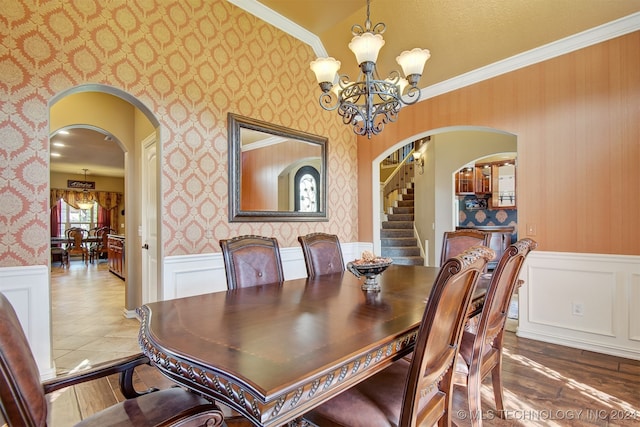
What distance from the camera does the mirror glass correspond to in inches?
124

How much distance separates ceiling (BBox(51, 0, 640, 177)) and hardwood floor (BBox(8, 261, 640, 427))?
2.98m

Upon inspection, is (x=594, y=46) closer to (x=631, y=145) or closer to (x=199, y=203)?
(x=631, y=145)

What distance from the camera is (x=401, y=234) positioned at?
700 centimetres

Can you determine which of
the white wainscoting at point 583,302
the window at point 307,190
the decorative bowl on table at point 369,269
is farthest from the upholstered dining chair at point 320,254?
the white wainscoting at point 583,302

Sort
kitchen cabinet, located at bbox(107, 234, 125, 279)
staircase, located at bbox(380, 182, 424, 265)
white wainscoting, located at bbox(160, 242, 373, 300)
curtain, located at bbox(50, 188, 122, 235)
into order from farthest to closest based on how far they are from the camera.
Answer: curtain, located at bbox(50, 188, 122, 235) < staircase, located at bbox(380, 182, 424, 265) < kitchen cabinet, located at bbox(107, 234, 125, 279) < white wainscoting, located at bbox(160, 242, 373, 300)

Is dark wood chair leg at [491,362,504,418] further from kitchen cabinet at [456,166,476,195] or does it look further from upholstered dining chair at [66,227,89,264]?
upholstered dining chair at [66,227,89,264]

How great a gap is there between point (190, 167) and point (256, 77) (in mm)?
1265

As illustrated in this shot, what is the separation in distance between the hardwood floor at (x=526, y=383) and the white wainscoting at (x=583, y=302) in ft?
0.45

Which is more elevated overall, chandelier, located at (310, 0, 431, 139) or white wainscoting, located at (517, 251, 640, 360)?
chandelier, located at (310, 0, 431, 139)

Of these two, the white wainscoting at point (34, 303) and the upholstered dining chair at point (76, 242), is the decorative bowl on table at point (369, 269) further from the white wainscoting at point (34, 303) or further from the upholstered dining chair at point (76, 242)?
the upholstered dining chair at point (76, 242)

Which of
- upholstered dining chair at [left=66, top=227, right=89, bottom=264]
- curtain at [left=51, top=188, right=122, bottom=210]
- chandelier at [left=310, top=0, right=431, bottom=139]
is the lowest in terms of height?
upholstered dining chair at [left=66, top=227, right=89, bottom=264]

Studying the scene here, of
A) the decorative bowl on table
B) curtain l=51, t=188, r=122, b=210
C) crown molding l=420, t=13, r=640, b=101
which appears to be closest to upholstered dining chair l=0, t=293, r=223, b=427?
the decorative bowl on table

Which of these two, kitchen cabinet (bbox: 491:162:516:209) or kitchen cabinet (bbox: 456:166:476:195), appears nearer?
kitchen cabinet (bbox: 491:162:516:209)

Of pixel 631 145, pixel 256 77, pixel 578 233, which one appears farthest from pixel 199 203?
pixel 631 145
